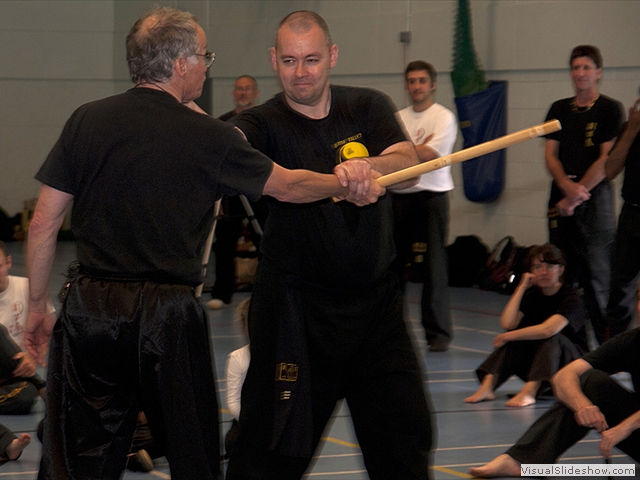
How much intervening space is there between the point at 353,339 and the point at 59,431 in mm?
1058

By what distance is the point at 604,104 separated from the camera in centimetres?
722

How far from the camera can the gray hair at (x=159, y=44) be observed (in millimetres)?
3068

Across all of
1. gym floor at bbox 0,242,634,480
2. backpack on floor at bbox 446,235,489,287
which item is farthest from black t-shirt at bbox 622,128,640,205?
backpack on floor at bbox 446,235,489,287

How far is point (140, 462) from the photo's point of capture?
4707mm

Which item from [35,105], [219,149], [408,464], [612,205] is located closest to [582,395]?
[408,464]

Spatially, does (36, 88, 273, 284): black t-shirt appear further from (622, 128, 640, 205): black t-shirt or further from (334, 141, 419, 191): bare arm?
(622, 128, 640, 205): black t-shirt

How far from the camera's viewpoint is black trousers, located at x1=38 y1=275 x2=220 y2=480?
304 cm

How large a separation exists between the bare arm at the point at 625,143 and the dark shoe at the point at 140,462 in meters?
3.90

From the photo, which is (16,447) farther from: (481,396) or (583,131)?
(583,131)

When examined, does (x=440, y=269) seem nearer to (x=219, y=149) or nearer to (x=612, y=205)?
(x=612, y=205)

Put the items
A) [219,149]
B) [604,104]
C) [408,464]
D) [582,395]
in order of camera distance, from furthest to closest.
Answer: [604,104]
[582,395]
[408,464]
[219,149]

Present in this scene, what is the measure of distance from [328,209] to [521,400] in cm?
317

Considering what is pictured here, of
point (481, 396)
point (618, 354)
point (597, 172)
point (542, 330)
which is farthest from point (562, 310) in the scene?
point (618, 354)

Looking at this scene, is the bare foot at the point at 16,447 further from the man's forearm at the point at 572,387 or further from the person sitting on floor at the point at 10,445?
the man's forearm at the point at 572,387
